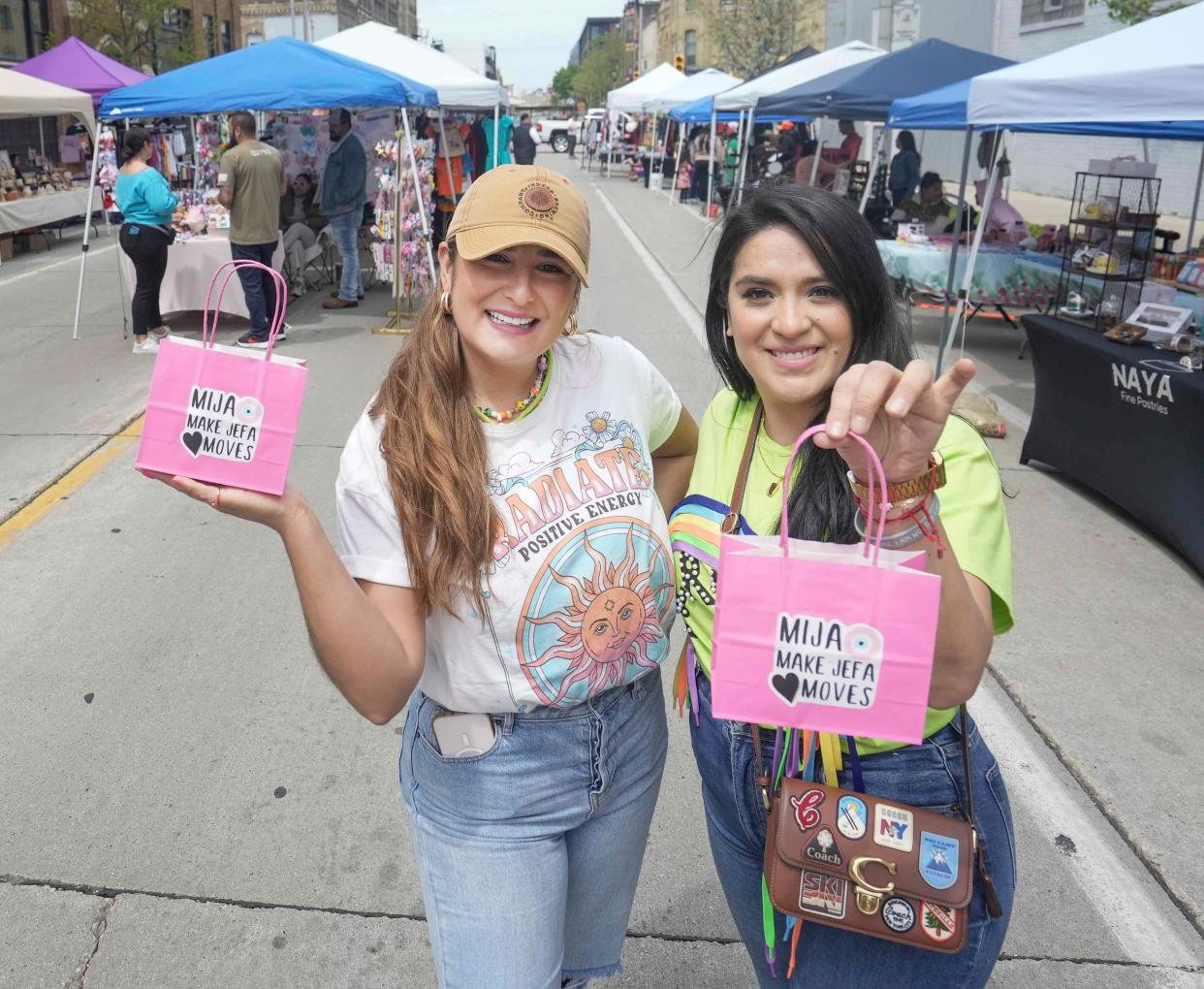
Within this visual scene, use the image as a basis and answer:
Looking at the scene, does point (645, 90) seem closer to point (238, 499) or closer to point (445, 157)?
point (445, 157)

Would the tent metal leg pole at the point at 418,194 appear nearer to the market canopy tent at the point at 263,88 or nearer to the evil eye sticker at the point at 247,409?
the market canopy tent at the point at 263,88

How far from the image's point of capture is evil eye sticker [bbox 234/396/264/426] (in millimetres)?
1366

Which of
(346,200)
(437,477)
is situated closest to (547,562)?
(437,477)

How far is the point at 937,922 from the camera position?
1.48 metres

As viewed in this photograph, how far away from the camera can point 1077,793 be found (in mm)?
3336

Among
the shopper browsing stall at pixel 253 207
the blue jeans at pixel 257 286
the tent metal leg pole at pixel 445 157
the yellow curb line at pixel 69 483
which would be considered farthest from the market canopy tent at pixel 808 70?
the yellow curb line at pixel 69 483

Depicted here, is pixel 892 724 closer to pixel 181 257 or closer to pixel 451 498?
pixel 451 498

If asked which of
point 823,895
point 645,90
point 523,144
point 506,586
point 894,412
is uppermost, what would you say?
point 645,90

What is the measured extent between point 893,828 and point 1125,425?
4931mm

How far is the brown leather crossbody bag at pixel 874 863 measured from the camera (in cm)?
149

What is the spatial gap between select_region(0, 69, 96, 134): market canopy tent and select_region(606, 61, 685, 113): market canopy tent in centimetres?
A: 1698

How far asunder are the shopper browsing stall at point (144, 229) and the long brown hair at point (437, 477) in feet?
28.4

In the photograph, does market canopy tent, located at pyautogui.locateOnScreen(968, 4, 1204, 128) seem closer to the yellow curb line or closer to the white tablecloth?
the yellow curb line

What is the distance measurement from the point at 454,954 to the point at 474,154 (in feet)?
52.9
